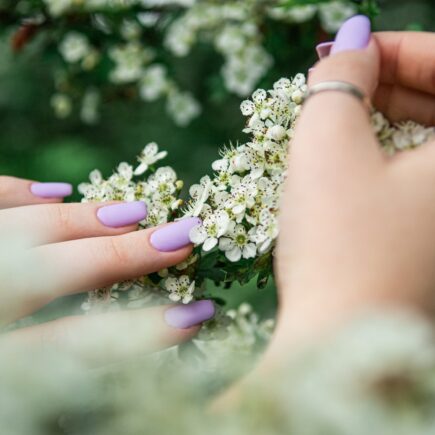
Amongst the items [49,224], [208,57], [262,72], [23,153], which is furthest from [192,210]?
[23,153]

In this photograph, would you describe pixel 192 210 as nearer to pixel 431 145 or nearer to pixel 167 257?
pixel 167 257

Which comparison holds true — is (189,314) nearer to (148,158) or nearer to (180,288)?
(180,288)

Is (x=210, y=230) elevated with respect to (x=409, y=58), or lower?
lower

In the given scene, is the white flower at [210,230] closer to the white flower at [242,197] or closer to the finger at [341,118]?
the white flower at [242,197]

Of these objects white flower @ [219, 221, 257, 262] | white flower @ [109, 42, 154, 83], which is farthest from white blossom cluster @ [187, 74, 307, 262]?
white flower @ [109, 42, 154, 83]

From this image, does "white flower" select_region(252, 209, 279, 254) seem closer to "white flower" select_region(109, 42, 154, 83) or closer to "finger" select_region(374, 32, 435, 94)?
"finger" select_region(374, 32, 435, 94)

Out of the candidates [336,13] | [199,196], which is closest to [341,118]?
[199,196]

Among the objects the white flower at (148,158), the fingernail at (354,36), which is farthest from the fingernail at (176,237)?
the fingernail at (354,36)
